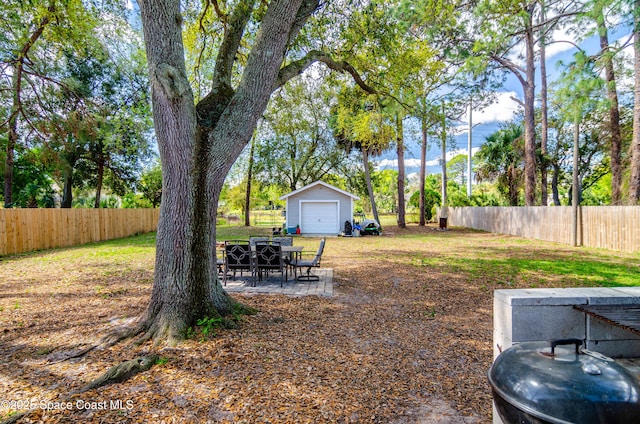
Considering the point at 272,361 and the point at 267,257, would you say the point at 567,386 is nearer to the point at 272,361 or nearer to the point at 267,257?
the point at 272,361

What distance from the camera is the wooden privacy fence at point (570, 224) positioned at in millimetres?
11619

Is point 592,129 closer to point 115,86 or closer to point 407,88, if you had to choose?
point 407,88

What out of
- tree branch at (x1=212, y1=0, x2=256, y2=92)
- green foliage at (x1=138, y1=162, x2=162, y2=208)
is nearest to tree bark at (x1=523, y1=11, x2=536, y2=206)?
tree branch at (x1=212, y1=0, x2=256, y2=92)

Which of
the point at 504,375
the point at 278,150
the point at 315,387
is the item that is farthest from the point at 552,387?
the point at 278,150

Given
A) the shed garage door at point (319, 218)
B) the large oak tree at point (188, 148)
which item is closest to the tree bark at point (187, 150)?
the large oak tree at point (188, 148)

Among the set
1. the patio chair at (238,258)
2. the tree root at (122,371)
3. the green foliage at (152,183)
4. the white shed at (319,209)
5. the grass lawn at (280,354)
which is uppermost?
the green foliage at (152,183)

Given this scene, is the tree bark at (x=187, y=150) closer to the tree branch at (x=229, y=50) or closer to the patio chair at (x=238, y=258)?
the tree branch at (x=229, y=50)

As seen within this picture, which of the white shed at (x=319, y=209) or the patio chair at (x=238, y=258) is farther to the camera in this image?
the white shed at (x=319, y=209)

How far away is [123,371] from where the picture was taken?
3.23 meters

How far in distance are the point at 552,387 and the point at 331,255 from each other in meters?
10.6

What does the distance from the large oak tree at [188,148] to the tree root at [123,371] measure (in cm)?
50

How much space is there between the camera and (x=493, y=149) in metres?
23.7

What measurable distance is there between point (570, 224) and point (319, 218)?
12.4 meters

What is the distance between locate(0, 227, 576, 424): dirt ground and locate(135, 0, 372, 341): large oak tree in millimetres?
513
